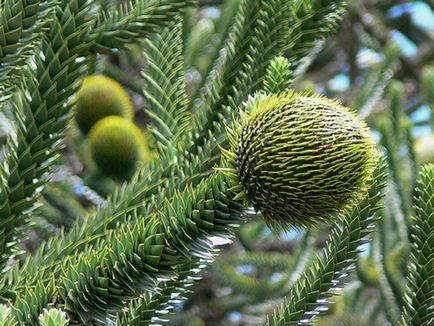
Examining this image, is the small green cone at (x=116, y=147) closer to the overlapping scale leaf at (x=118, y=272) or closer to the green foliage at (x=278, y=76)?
the green foliage at (x=278, y=76)

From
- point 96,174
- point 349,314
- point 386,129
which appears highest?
point 386,129

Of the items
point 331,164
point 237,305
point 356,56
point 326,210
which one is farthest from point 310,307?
point 356,56

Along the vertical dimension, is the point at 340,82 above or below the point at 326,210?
below

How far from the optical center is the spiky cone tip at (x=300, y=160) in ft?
4.71

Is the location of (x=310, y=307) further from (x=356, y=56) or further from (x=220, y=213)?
(x=356, y=56)

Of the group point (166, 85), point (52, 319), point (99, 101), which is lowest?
point (99, 101)

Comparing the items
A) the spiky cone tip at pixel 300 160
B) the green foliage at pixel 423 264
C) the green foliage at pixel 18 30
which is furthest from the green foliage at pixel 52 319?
the green foliage at pixel 423 264

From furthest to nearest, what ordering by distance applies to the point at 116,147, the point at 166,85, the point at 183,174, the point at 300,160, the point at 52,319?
the point at 116,147, the point at 166,85, the point at 183,174, the point at 300,160, the point at 52,319

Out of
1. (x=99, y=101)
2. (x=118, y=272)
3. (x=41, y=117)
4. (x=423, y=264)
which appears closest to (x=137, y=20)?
(x=41, y=117)

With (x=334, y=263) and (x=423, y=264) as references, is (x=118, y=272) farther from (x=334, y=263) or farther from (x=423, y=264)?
(x=423, y=264)

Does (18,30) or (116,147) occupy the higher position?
(18,30)

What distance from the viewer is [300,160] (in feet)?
4.69

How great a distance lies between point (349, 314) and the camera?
3.18 metres

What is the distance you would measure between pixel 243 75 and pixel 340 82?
311 centimetres
